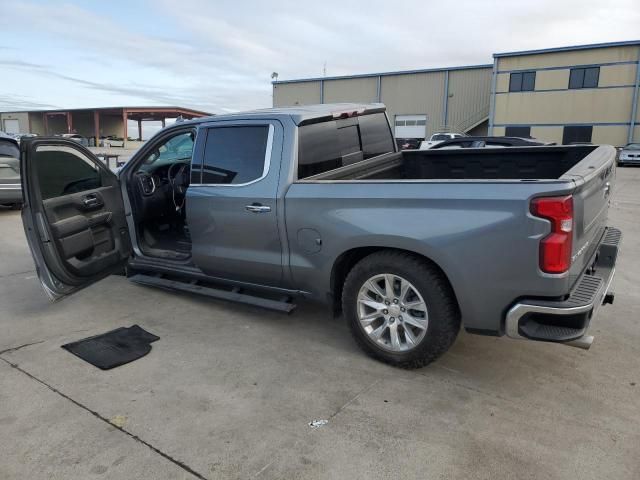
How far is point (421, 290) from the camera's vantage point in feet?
10.2

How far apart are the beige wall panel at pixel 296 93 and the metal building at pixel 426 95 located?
69 cm

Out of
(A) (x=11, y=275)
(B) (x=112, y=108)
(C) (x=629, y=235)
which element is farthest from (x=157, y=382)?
(B) (x=112, y=108)

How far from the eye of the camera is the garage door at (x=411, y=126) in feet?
132

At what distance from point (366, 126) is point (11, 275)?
4.46 metres

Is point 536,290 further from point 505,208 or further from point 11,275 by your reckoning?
point 11,275

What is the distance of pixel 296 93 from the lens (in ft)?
151

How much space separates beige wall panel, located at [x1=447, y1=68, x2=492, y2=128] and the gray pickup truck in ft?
117

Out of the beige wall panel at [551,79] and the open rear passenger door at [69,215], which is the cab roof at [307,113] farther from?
the beige wall panel at [551,79]

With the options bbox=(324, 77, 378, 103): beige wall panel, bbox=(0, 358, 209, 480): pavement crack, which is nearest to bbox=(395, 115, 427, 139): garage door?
bbox=(324, 77, 378, 103): beige wall panel

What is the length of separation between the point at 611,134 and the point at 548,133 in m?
3.73

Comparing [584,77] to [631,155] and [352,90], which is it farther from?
[352,90]

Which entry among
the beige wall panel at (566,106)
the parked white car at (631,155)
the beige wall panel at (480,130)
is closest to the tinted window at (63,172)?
the parked white car at (631,155)

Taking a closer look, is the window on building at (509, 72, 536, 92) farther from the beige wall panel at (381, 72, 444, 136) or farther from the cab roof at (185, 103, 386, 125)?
the cab roof at (185, 103, 386, 125)

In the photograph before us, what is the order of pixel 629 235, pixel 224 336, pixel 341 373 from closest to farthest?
pixel 341 373, pixel 224 336, pixel 629 235
